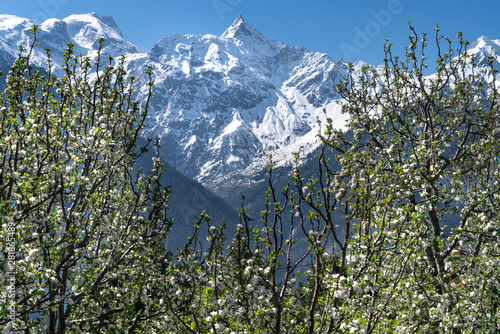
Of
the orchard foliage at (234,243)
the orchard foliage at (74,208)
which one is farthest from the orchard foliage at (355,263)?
the orchard foliage at (74,208)

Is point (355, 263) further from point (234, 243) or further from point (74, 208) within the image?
point (74, 208)

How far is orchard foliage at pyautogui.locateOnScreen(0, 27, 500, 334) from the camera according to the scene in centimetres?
773

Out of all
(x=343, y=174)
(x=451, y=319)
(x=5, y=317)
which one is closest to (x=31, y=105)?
(x=5, y=317)

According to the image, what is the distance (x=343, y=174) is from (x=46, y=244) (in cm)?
685

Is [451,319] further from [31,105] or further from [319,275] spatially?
[31,105]

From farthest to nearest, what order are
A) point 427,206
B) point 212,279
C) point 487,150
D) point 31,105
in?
point 487,150
point 31,105
point 427,206
point 212,279

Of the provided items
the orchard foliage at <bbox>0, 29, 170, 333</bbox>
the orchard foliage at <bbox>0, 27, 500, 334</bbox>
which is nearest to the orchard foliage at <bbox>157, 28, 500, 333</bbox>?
the orchard foliage at <bbox>0, 27, 500, 334</bbox>

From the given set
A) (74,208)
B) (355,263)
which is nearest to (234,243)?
(355,263)

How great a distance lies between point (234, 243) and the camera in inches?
316

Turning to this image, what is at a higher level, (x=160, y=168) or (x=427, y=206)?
(x=160, y=168)

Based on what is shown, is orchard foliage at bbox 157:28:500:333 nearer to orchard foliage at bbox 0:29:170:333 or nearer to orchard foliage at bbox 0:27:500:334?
orchard foliage at bbox 0:27:500:334

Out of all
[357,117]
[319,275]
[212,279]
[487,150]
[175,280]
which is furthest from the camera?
[357,117]

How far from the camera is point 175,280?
902 cm

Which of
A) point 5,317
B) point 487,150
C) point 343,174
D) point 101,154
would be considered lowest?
point 5,317
